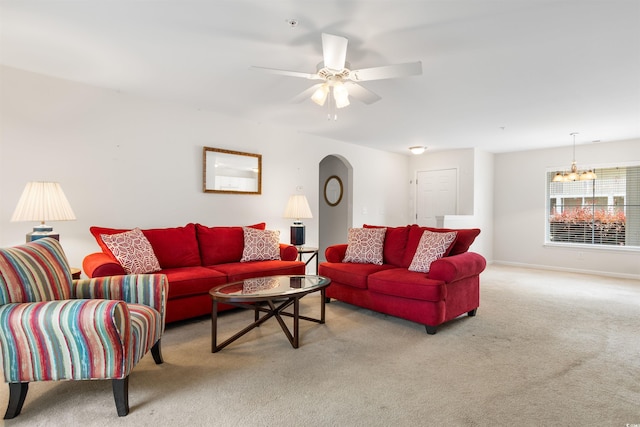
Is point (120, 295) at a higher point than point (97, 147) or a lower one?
lower

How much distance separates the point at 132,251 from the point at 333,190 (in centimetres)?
426

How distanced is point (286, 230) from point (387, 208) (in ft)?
8.99

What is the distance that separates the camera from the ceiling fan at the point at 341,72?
219cm

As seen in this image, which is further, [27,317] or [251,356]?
[251,356]

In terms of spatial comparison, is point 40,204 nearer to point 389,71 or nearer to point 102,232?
point 102,232

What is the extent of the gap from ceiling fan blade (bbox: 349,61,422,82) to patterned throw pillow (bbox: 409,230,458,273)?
1.76 meters

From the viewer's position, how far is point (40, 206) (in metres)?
2.75

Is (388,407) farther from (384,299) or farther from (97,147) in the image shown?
(97,147)

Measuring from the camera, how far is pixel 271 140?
16.5 feet

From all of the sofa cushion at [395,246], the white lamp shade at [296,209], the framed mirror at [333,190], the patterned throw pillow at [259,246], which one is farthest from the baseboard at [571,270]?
the patterned throw pillow at [259,246]

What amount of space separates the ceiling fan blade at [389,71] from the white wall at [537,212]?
220 inches

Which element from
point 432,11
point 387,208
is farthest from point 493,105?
point 387,208

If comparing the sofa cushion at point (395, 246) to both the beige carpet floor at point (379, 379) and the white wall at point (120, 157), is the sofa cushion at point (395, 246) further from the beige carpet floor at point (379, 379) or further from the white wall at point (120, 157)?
the white wall at point (120, 157)

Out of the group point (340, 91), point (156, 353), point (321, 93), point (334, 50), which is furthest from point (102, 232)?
point (334, 50)
